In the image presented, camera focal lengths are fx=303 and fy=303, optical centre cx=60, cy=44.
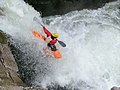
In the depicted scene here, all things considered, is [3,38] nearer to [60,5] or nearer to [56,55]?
[56,55]

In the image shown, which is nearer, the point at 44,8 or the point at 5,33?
the point at 5,33

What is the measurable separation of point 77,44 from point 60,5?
3.21 m

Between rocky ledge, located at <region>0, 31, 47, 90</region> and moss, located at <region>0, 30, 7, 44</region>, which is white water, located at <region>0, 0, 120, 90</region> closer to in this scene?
moss, located at <region>0, 30, 7, 44</region>

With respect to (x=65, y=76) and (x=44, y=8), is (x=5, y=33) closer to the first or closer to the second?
(x=65, y=76)

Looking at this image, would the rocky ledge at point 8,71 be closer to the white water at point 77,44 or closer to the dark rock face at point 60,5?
the white water at point 77,44

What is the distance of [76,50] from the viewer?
13.7 m

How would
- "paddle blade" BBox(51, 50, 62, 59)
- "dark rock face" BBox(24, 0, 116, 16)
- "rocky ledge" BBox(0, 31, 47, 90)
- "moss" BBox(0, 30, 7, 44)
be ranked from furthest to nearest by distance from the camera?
"dark rock face" BBox(24, 0, 116, 16) → "paddle blade" BBox(51, 50, 62, 59) → "moss" BBox(0, 30, 7, 44) → "rocky ledge" BBox(0, 31, 47, 90)

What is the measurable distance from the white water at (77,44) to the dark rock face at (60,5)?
0.38 m

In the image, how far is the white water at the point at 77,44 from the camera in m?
12.2

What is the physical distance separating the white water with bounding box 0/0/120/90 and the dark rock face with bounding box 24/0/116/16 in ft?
1.25

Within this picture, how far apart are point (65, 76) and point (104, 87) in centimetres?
167

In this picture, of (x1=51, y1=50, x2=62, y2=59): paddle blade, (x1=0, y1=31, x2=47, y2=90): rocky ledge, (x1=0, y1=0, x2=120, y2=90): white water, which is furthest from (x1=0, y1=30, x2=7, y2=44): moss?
(x1=51, y1=50, x2=62, y2=59): paddle blade

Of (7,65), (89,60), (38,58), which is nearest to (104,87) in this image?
(89,60)

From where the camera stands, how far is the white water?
12164 mm
